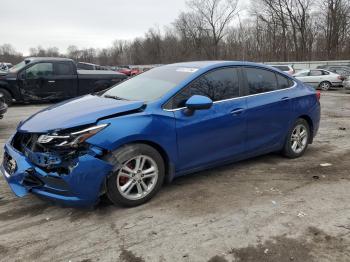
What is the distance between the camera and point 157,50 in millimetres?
88312

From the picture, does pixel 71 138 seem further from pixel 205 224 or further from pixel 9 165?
pixel 205 224

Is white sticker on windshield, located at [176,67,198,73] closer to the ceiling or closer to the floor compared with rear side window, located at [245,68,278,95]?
closer to the ceiling

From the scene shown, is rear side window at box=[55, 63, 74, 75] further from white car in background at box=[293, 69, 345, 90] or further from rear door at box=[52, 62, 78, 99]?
white car in background at box=[293, 69, 345, 90]

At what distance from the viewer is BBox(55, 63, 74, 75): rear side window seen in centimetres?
1334

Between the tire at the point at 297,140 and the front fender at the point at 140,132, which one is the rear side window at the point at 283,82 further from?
the front fender at the point at 140,132

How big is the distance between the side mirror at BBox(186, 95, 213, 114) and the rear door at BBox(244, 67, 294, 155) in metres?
0.88

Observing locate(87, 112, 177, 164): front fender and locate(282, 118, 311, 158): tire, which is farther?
locate(282, 118, 311, 158): tire

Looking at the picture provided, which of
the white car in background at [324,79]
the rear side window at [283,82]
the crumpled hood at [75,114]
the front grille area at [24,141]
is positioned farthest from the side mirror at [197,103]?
the white car in background at [324,79]

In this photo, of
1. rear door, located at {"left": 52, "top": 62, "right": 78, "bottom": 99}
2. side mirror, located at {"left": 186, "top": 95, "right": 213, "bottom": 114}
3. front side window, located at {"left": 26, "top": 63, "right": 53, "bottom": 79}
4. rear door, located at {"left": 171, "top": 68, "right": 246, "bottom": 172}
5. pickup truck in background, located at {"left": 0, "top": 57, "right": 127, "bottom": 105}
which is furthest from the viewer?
rear door, located at {"left": 52, "top": 62, "right": 78, "bottom": 99}

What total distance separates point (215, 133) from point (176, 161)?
648 mm

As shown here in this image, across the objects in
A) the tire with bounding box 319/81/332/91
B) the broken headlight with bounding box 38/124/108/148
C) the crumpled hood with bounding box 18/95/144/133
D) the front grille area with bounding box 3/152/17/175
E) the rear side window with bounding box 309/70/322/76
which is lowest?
the tire with bounding box 319/81/332/91

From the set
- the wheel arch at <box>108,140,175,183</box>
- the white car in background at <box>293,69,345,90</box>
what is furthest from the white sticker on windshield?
the white car in background at <box>293,69,345,90</box>

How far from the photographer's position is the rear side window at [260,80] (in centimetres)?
507

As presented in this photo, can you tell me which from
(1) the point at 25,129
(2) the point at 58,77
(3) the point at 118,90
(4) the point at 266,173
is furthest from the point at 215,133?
(2) the point at 58,77
